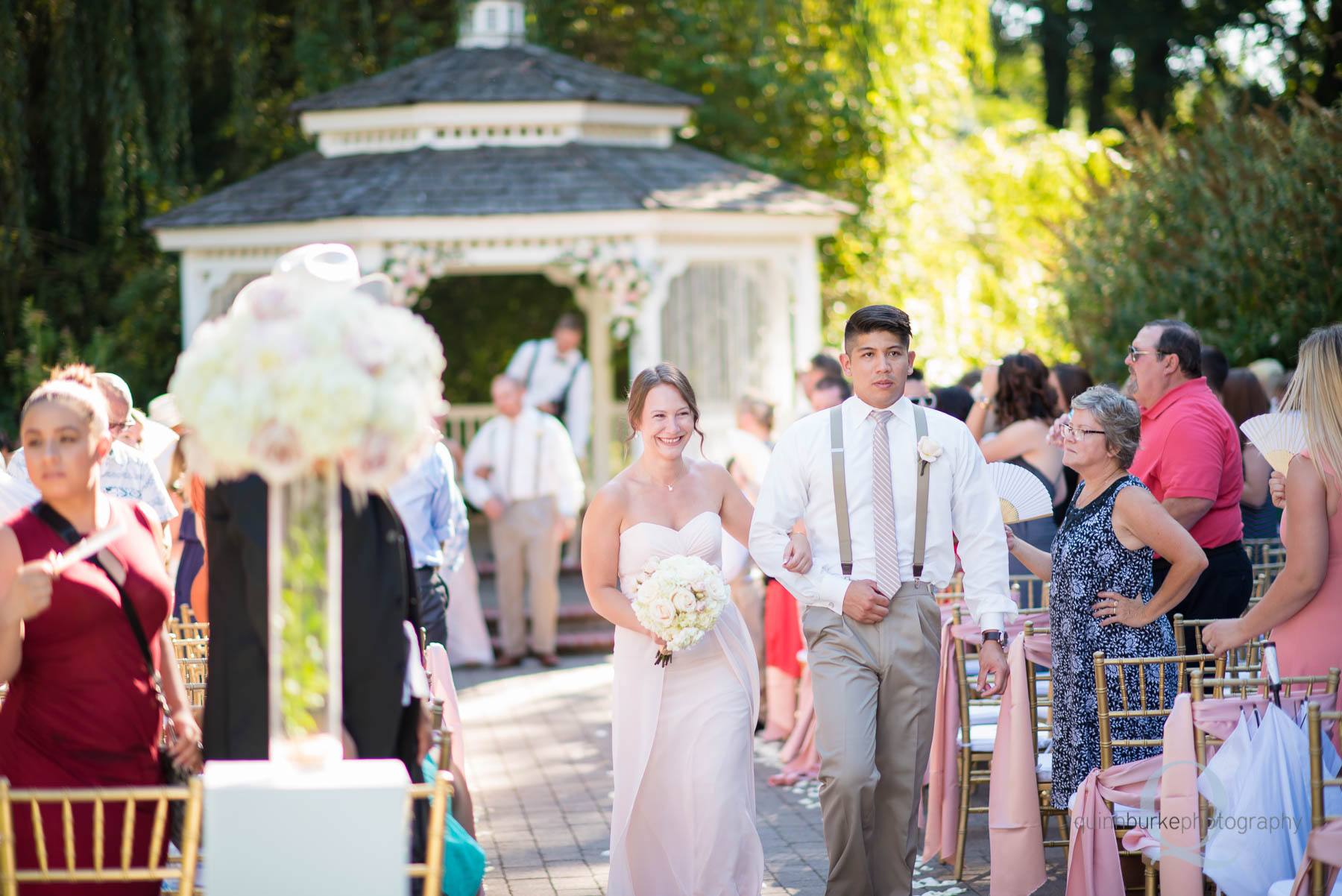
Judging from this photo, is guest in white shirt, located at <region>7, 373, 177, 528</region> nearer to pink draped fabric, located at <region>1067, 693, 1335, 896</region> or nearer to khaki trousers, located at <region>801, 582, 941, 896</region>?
khaki trousers, located at <region>801, 582, 941, 896</region>

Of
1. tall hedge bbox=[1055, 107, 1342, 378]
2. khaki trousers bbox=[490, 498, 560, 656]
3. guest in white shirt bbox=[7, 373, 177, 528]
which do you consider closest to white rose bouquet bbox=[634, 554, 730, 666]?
guest in white shirt bbox=[7, 373, 177, 528]

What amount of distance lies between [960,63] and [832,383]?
10551 millimetres

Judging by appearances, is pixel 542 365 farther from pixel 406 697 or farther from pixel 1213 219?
pixel 406 697

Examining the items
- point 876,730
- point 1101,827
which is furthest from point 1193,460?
point 876,730

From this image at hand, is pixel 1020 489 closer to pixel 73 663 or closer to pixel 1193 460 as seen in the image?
pixel 1193 460

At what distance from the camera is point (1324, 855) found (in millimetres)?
3730

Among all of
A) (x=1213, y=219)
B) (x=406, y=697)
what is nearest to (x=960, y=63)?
(x=1213, y=219)

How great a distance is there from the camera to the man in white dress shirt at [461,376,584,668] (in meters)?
11.2

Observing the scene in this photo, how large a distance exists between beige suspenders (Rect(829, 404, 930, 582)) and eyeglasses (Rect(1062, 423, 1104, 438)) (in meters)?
0.56

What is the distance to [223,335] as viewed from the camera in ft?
9.86

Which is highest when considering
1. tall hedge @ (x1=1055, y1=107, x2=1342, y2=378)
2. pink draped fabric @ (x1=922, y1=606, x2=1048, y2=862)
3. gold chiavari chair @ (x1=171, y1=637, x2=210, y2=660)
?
tall hedge @ (x1=1055, y1=107, x2=1342, y2=378)

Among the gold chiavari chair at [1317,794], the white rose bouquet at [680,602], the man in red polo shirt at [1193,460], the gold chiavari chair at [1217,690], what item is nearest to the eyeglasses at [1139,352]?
the man in red polo shirt at [1193,460]

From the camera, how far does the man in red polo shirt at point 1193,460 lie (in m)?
5.85

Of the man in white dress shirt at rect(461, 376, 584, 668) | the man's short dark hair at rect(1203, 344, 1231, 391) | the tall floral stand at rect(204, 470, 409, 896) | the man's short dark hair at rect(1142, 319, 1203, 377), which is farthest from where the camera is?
the man in white dress shirt at rect(461, 376, 584, 668)
